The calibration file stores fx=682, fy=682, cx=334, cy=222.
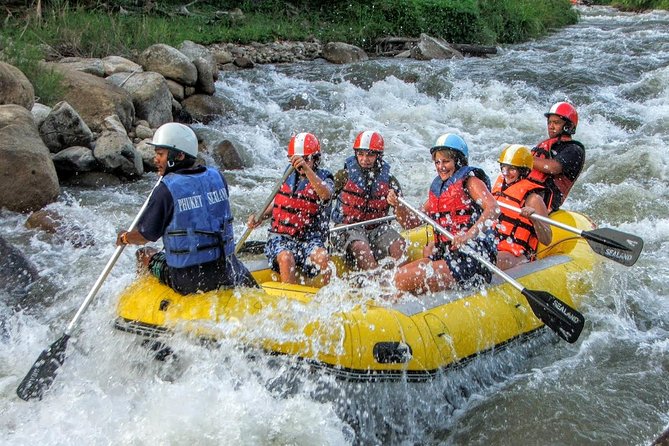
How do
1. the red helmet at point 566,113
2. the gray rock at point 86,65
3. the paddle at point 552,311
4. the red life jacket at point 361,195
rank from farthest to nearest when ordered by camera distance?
the gray rock at point 86,65 → the red helmet at point 566,113 → the red life jacket at point 361,195 → the paddle at point 552,311

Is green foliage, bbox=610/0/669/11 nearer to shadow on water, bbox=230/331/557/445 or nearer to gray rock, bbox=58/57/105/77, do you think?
gray rock, bbox=58/57/105/77

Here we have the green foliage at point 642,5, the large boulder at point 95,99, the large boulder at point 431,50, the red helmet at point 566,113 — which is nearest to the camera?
the red helmet at point 566,113

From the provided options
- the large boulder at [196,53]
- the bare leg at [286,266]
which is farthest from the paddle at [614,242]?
the large boulder at [196,53]

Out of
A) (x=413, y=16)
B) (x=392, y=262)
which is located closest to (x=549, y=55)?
(x=413, y=16)

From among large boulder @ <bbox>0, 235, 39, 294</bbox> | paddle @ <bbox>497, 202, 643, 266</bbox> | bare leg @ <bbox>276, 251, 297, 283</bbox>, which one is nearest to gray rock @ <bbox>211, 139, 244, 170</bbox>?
large boulder @ <bbox>0, 235, 39, 294</bbox>

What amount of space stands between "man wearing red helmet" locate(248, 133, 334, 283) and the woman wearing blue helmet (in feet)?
2.33

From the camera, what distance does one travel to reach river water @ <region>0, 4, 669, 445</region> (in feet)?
13.1

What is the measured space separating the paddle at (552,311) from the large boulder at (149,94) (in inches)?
277

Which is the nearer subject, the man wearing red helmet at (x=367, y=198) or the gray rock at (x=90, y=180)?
the man wearing red helmet at (x=367, y=198)

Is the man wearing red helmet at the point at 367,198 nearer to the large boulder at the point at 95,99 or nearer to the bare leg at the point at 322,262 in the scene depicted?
the bare leg at the point at 322,262

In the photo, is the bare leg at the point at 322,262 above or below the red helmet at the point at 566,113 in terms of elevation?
below

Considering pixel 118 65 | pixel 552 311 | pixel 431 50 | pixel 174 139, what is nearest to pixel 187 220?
pixel 174 139

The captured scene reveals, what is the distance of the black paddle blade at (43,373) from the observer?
4070mm

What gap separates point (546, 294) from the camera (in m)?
4.72
